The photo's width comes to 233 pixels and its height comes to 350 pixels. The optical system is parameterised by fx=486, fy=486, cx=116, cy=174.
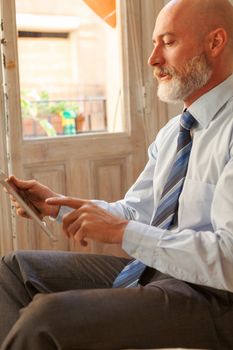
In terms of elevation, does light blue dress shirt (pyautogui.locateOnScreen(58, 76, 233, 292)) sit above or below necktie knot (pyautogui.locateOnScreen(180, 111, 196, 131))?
below

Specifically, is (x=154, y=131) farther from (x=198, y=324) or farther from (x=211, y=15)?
(x=198, y=324)

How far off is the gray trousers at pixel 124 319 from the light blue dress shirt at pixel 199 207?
66 millimetres

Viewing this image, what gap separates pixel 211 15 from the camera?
128 centimetres

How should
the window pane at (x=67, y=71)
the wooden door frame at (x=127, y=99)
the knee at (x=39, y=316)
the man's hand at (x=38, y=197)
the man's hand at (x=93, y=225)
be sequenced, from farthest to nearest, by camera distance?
1. the window pane at (x=67, y=71)
2. the wooden door frame at (x=127, y=99)
3. the man's hand at (x=38, y=197)
4. the man's hand at (x=93, y=225)
5. the knee at (x=39, y=316)

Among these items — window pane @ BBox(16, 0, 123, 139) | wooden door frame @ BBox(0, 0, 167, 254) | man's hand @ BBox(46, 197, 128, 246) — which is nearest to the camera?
man's hand @ BBox(46, 197, 128, 246)

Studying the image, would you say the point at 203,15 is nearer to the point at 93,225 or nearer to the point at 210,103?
the point at 210,103

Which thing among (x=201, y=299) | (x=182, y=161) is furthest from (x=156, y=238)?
(x=182, y=161)

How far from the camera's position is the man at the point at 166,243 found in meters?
0.98

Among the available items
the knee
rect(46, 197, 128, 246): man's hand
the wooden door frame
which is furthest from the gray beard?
the wooden door frame

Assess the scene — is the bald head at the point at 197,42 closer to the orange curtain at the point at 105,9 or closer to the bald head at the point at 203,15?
the bald head at the point at 203,15

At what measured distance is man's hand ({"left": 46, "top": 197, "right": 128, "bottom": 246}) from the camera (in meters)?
1.06

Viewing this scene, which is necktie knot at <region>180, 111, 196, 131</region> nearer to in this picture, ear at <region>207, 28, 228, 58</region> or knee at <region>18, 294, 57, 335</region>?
ear at <region>207, 28, 228, 58</region>

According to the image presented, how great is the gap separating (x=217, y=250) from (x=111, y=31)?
5.54ft

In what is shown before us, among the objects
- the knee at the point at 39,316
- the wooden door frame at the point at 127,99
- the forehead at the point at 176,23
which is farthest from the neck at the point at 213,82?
the wooden door frame at the point at 127,99
